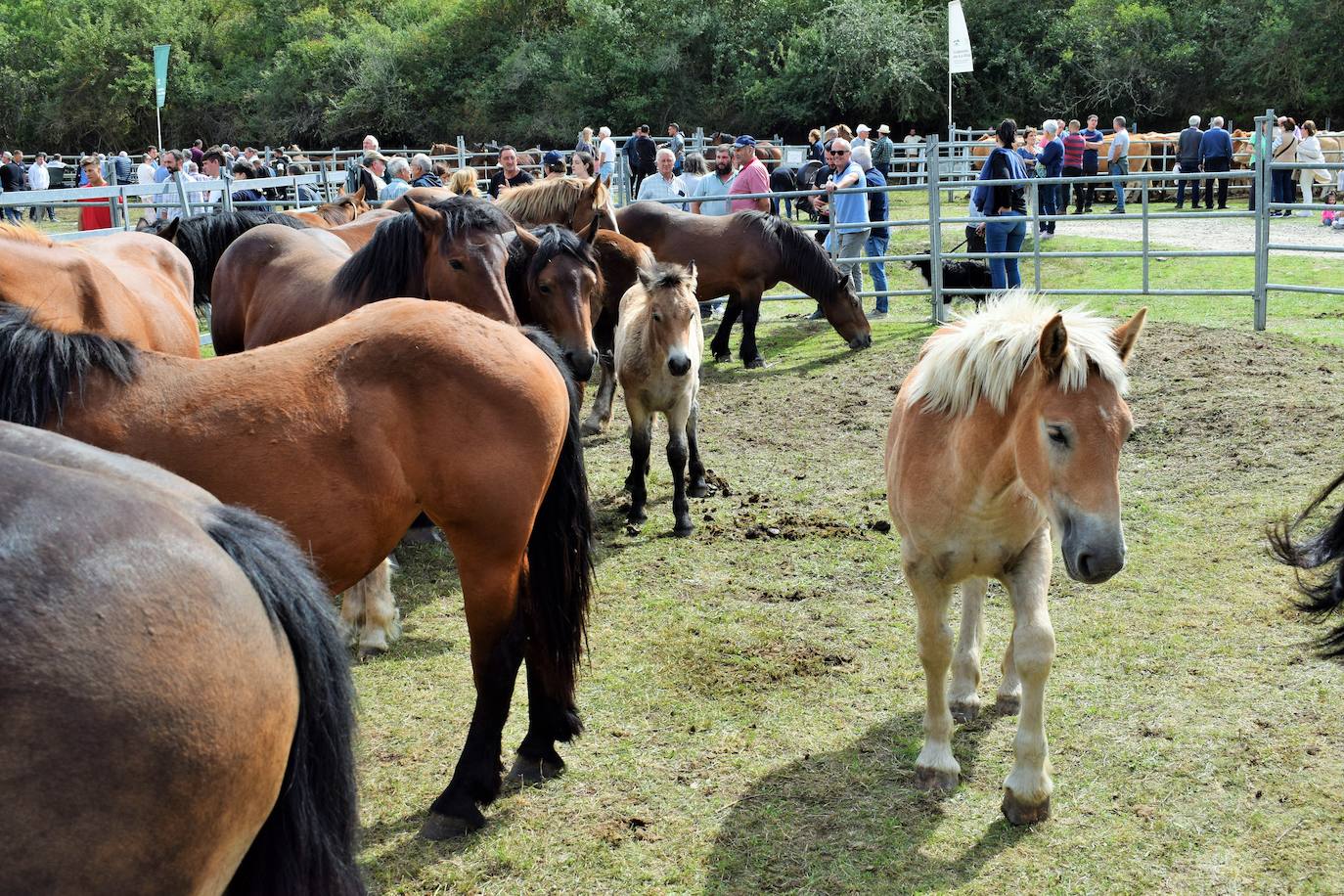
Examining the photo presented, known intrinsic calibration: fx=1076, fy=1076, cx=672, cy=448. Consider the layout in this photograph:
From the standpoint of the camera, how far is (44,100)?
48.7 m

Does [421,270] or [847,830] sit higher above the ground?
[421,270]

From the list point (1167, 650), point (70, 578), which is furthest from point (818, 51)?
point (70, 578)

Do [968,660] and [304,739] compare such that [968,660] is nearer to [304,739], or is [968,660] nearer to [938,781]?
[938,781]

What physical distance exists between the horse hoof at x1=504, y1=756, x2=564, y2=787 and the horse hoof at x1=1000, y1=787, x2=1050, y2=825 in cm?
148

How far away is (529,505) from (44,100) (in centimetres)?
5562

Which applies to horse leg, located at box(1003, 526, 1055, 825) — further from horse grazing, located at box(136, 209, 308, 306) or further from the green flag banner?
the green flag banner

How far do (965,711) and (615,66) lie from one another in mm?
37426

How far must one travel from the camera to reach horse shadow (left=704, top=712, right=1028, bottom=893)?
3119 millimetres

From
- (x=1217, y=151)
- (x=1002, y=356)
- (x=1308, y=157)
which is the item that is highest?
(x=1217, y=151)

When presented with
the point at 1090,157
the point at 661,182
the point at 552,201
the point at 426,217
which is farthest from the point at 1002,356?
the point at 1090,157

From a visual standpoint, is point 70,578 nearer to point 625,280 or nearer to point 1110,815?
point 1110,815

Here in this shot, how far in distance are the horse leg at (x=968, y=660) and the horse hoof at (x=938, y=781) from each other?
1.64 feet

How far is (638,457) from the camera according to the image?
6.63 m

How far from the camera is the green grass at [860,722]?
3.18 m
